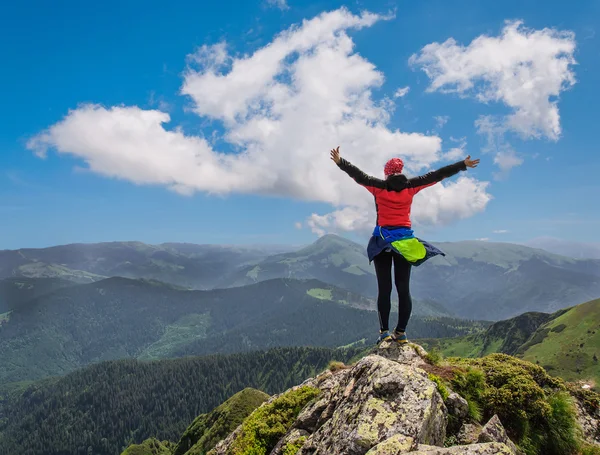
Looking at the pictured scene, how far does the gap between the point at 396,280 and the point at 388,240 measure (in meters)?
1.40

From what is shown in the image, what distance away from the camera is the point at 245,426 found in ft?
47.8

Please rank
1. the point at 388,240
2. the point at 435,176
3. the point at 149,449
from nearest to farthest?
1. the point at 388,240
2. the point at 435,176
3. the point at 149,449

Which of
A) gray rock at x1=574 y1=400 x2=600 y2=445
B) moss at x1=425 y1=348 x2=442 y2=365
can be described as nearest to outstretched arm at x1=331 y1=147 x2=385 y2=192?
moss at x1=425 y1=348 x2=442 y2=365

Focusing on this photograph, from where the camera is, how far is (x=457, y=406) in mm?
10594

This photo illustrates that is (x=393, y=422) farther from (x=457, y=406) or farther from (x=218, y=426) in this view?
(x=218, y=426)

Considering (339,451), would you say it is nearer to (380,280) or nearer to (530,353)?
(380,280)

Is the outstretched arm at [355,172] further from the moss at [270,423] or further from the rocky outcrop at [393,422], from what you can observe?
the moss at [270,423]

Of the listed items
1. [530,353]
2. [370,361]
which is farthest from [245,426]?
[530,353]

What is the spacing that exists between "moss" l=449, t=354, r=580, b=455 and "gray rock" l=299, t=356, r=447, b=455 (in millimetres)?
2862

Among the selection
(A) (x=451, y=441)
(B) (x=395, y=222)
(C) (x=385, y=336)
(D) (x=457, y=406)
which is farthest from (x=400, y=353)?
(B) (x=395, y=222)

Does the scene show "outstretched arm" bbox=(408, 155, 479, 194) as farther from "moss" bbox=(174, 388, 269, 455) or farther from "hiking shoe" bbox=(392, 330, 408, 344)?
"moss" bbox=(174, 388, 269, 455)

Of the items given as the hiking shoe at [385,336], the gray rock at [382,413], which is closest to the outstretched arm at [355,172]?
the hiking shoe at [385,336]

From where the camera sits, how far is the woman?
12148 millimetres

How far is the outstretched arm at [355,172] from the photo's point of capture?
1266 centimetres
